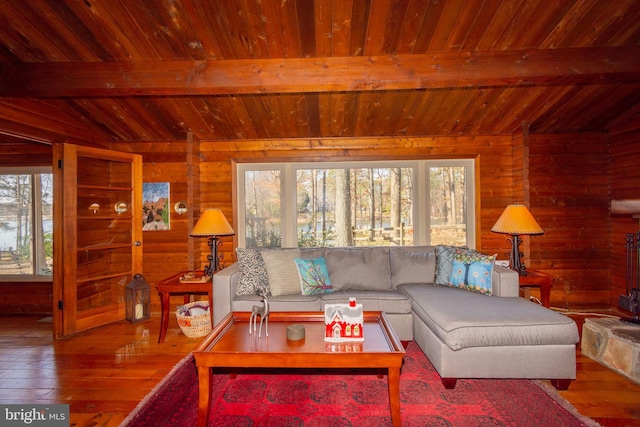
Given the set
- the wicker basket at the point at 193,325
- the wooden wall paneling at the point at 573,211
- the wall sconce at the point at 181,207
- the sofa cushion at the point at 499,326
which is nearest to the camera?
the sofa cushion at the point at 499,326

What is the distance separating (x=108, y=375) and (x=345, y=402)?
1.78m

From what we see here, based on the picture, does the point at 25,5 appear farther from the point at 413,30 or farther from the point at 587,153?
the point at 587,153

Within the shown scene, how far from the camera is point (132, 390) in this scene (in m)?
2.33

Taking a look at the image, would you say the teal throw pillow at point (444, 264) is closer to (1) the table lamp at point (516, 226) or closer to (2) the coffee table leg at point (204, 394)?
(1) the table lamp at point (516, 226)

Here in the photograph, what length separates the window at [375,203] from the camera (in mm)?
4277

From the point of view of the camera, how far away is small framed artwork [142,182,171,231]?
4203 millimetres

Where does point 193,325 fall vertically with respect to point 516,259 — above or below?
below

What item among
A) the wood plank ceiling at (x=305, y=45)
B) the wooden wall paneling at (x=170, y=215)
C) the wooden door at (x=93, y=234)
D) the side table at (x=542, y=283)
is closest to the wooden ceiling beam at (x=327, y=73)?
the wood plank ceiling at (x=305, y=45)

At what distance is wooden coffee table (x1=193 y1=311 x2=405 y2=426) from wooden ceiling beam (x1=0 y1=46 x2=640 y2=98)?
1.87 meters

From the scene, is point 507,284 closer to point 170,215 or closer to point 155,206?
point 170,215

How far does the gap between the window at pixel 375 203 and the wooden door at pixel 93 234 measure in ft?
4.23

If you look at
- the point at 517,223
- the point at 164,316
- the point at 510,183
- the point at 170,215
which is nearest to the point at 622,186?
the point at 510,183

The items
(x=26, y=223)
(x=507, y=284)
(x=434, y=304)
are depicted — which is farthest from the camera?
(x=26, y=223)

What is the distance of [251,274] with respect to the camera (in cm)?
322
